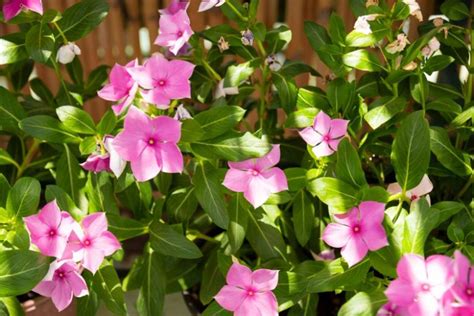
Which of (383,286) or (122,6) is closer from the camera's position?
(383,286)

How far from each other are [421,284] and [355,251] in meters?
0.15

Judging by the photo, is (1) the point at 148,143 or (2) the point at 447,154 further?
(2) the point at 447,154

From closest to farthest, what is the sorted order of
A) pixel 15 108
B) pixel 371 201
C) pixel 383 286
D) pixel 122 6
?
pixel 371 201, pixel 383 286, pixel 15 108, pixel 122 6

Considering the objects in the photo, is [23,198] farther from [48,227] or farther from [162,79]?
[162,79]

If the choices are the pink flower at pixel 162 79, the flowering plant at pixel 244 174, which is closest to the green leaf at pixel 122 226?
the flowering plant at pixel 244 174

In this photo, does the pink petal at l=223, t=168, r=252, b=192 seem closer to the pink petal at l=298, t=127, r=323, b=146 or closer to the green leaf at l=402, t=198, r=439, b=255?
the pink petal at l=298, t=127, r=323, b=146

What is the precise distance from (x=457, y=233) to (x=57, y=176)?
59 cm

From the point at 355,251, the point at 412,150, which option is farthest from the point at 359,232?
the point at 412,150

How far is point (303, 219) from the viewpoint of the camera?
1.15 metres

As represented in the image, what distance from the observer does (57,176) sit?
112 centimetres

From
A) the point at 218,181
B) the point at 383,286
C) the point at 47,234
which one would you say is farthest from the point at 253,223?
the point at 47,234

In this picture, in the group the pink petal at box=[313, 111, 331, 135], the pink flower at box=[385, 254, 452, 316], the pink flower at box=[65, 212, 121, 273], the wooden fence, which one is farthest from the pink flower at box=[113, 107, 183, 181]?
the wooden fence

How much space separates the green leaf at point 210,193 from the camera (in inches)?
40.9

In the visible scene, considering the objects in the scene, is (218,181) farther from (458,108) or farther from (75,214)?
(458,108)
